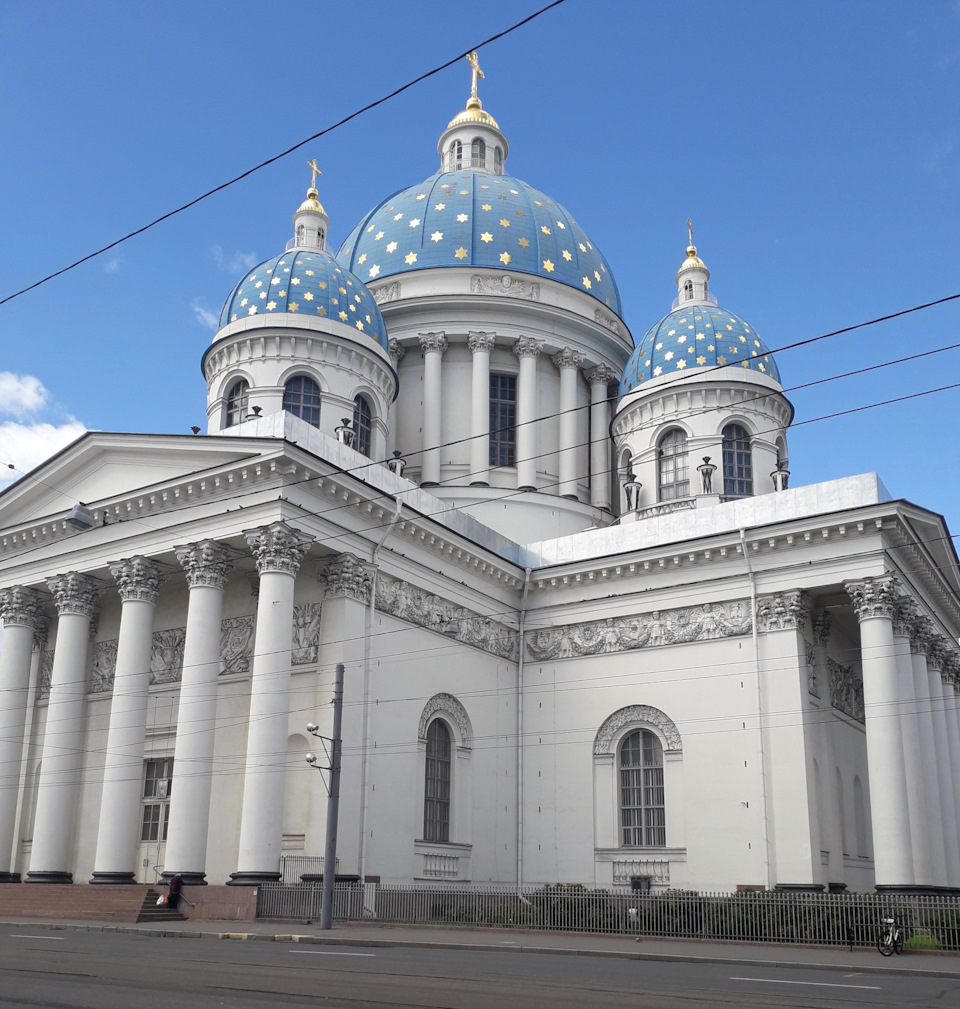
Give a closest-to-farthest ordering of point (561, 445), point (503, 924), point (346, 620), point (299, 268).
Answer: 1. point (503, 924)
2. point (346, 620)
3. point (299, 268)
4. point (561, 445)

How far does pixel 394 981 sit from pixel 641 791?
59.4ft

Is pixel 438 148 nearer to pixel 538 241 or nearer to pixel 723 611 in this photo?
pixel 538 241

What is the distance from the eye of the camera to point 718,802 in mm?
27203

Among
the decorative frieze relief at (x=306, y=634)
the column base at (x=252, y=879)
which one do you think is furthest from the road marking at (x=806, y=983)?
the decorative frieze relief at (x=306, y=634)

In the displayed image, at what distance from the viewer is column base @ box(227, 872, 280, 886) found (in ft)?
73.9

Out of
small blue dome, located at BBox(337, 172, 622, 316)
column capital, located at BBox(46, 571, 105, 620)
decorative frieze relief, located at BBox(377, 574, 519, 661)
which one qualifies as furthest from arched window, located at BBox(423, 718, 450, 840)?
small blue dome, located at BBox(337, 172, 622, 316)

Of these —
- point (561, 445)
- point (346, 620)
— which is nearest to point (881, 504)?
point (346, 620)

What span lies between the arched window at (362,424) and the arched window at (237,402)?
316 cm

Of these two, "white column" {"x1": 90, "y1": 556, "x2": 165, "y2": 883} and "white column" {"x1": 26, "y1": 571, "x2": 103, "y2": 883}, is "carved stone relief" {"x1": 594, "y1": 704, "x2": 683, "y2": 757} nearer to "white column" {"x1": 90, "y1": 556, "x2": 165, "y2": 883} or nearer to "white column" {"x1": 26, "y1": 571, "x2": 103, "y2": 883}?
"white column" {"x1": 90, "y1": 556, "x2": 165, "y2": 883}

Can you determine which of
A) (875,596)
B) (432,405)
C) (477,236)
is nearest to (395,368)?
(432,405)

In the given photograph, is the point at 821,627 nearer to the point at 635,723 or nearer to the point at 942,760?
the point at 942,760

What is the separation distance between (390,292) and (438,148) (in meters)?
9.42

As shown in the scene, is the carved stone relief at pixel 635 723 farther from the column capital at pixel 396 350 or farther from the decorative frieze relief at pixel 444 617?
the column capital at pixel 396 350

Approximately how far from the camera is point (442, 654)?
2902cm
